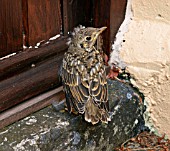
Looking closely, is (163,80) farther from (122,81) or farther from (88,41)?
(88,41)

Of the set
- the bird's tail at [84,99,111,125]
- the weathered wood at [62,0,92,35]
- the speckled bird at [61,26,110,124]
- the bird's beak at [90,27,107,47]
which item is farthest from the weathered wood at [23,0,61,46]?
the bird's tail at [84,99,111,125]

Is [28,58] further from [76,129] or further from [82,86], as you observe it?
[76,129]

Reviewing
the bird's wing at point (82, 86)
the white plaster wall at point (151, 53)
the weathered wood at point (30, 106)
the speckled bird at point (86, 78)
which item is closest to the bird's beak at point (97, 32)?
the speckled bird at point (86, 78)

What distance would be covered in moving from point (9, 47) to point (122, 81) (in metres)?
0.94

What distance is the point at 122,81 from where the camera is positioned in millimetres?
3389

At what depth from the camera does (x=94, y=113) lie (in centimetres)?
274

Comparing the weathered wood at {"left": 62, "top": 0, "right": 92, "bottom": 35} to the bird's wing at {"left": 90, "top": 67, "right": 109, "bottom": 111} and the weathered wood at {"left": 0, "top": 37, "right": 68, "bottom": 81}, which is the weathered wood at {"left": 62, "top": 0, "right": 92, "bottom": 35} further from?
the bird's wing at {"left": 90, "top": 67, "right": 109, "bottom": 111}

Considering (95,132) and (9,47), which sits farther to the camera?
(95,132)

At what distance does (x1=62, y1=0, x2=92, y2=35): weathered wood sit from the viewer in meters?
3.10

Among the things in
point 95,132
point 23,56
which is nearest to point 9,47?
point 23,56

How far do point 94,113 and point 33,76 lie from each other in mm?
461

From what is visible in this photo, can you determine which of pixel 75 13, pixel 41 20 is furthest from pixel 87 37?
pixel 75 13

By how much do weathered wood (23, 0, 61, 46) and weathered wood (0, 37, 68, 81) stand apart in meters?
0.06

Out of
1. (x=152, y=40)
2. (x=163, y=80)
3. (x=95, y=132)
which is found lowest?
(x=95, y=132)
